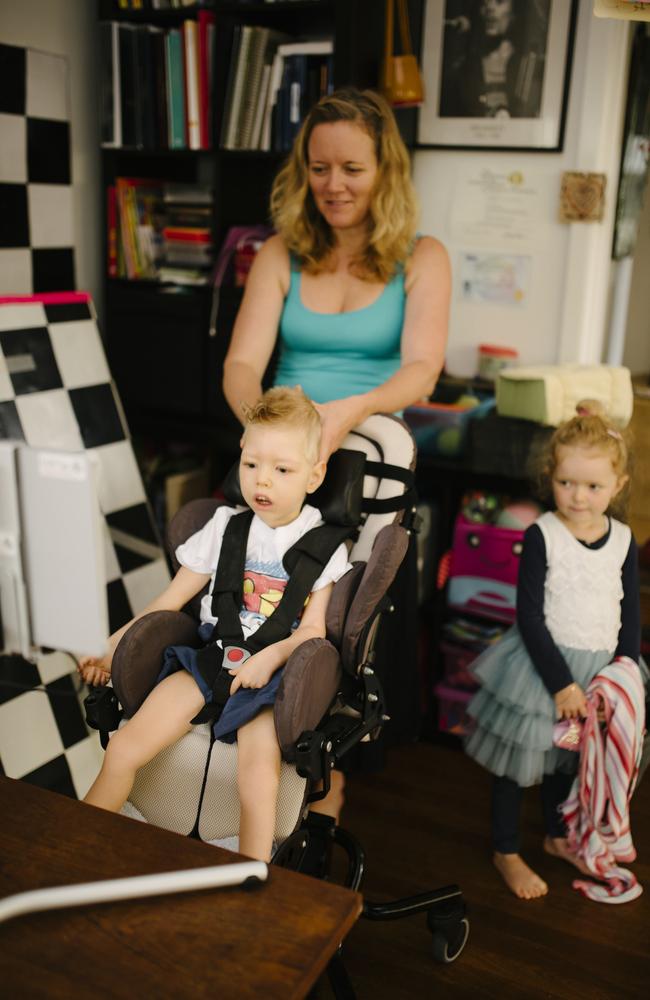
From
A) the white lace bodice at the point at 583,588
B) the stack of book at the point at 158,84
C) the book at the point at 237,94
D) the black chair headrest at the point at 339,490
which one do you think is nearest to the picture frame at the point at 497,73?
the book at the point at 237,94

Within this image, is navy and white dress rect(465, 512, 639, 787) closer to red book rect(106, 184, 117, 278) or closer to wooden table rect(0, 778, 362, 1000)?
wooden table rect(0, 778, 362, 1000)

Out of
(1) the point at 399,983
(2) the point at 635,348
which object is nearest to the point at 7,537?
(1) the point at 399,983

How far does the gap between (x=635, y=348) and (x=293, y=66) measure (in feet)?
4.68

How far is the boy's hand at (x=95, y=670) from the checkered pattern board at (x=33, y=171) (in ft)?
4.55

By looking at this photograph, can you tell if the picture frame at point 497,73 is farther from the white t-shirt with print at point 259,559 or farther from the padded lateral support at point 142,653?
the padded lateral support at point 142,653

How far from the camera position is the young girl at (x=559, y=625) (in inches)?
81.8

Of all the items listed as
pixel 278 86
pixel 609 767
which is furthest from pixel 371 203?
pixel 609 767

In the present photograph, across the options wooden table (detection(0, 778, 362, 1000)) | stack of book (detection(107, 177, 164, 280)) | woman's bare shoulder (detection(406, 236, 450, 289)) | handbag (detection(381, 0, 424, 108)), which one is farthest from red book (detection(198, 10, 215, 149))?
wooden table (detection(0, 778, 362, 1000))

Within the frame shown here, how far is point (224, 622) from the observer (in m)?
1.76

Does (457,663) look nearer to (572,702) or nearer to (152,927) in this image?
(572,702)

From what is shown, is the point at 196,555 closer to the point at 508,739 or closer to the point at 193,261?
the point at 508,739

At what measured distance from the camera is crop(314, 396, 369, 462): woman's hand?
1834 mm

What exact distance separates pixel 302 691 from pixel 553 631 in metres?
0.82

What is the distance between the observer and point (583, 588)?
2.13 m
